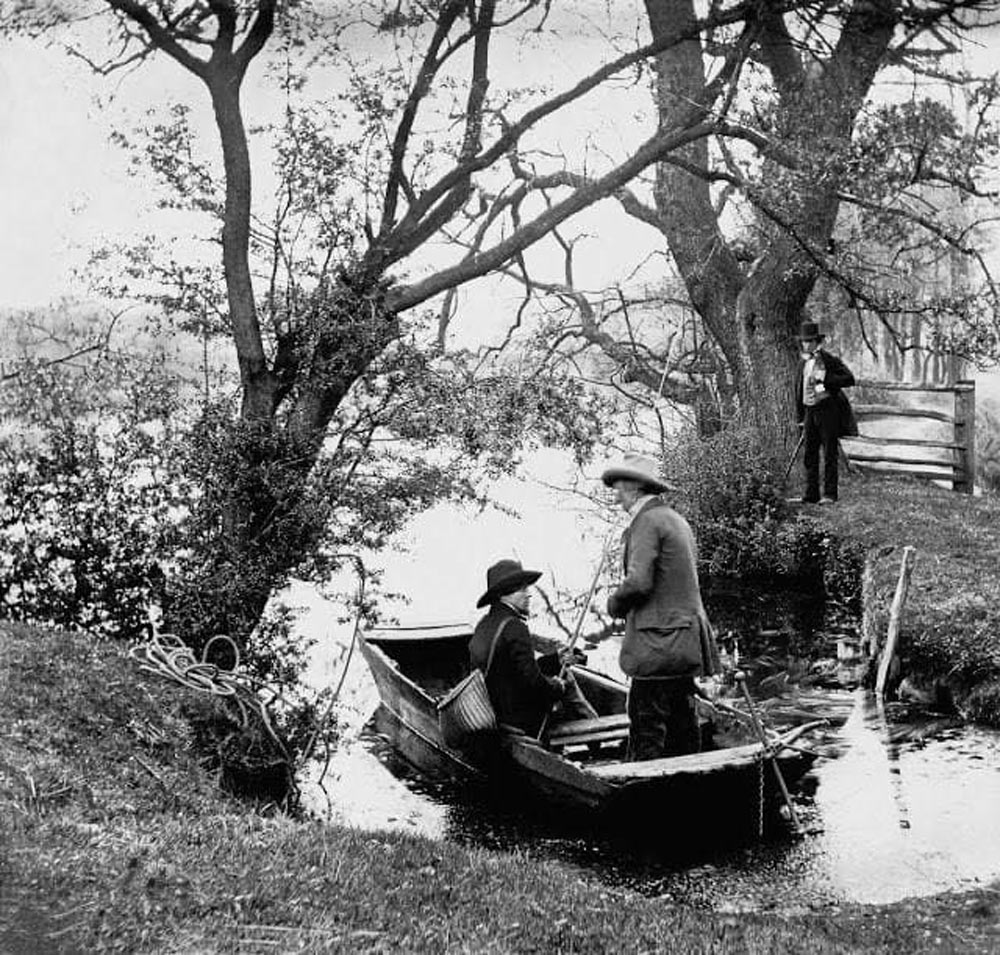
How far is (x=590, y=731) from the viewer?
33.1 ft

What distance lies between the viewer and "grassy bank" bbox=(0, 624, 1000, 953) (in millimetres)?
5191

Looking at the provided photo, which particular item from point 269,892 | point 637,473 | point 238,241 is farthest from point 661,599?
point 238,241

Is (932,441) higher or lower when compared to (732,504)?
higher

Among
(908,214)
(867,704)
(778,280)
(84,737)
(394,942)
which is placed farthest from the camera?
(778,280)

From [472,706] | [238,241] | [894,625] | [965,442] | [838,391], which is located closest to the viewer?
[472,706]

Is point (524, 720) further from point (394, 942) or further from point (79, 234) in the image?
point (79, 234)

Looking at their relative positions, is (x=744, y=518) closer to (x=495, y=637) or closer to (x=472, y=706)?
(x=472, y=706)

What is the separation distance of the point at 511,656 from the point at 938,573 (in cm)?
633

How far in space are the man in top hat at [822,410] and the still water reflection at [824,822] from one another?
5.51m

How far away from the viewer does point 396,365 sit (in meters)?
12.1

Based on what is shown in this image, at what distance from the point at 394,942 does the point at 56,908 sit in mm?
1383

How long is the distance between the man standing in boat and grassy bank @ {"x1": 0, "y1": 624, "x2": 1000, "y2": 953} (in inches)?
73.6

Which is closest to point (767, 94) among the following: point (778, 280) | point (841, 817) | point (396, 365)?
point (778, 280)

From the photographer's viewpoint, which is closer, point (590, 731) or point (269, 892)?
point (269, 892)
